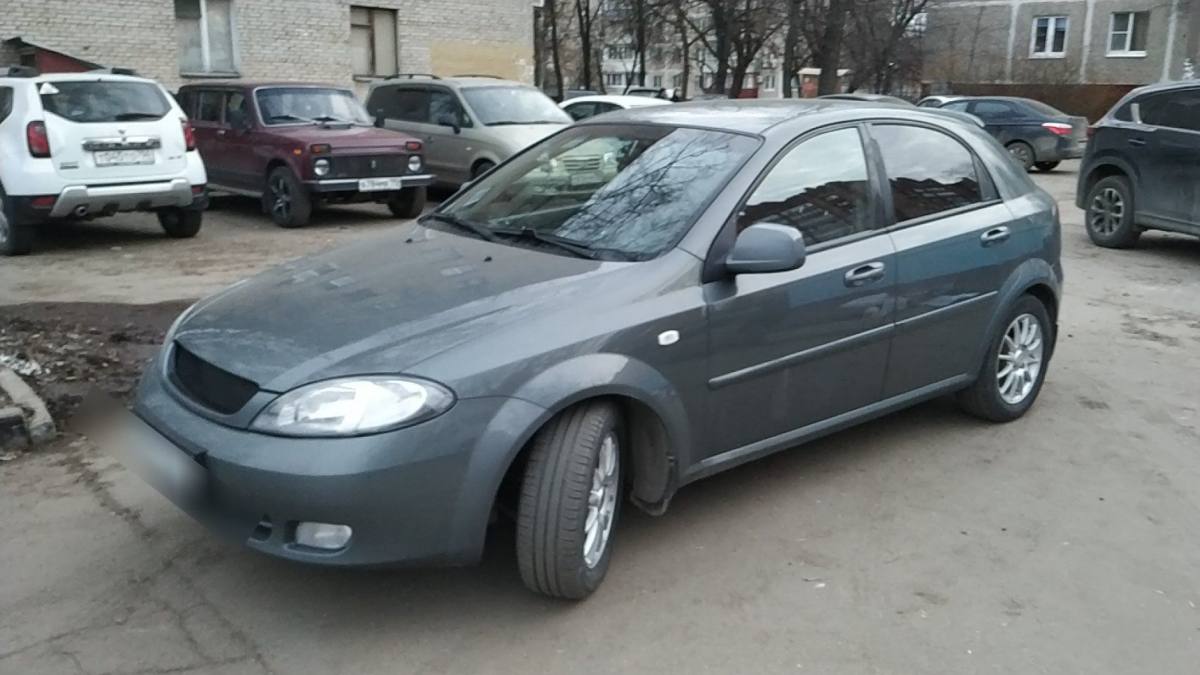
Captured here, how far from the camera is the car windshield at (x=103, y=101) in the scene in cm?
989

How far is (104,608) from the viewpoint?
142 inches

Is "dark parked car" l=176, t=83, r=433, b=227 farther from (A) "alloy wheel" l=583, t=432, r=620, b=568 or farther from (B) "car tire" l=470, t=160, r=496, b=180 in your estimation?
(A) "alloy wheel" l=583, t=432, r=620, b=568

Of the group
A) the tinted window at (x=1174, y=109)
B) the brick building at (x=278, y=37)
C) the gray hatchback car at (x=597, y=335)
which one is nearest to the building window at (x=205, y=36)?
the brick building at (x=278, y=37)

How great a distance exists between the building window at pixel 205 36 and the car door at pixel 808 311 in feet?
Answer: 58.4

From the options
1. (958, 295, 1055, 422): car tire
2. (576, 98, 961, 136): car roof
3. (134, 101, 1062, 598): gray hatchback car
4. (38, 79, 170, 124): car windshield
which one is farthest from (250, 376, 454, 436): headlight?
(38, 79, 170, 124): car windshield

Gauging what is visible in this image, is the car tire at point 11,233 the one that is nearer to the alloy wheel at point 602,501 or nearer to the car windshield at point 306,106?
the car windshield at point 306,106

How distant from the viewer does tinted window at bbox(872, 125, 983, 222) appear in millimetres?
4824

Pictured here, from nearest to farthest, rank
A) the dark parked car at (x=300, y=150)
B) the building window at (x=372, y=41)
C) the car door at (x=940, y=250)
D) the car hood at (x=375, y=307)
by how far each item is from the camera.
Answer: the car hood at (x=375, y=307) → the car door at (x=940, y=250) → the dark parked car at (x=300, y=150) → the building window at (x=372, y=41)

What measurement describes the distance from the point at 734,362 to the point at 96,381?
372cm

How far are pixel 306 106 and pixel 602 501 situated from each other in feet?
35.4

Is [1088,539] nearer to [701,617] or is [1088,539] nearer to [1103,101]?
[701,617]

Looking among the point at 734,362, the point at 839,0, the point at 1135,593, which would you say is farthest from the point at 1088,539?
the point at 839,0

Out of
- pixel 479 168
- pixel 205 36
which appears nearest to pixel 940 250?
pixel 479 168

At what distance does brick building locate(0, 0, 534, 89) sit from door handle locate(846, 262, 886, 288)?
1651 centimetres
